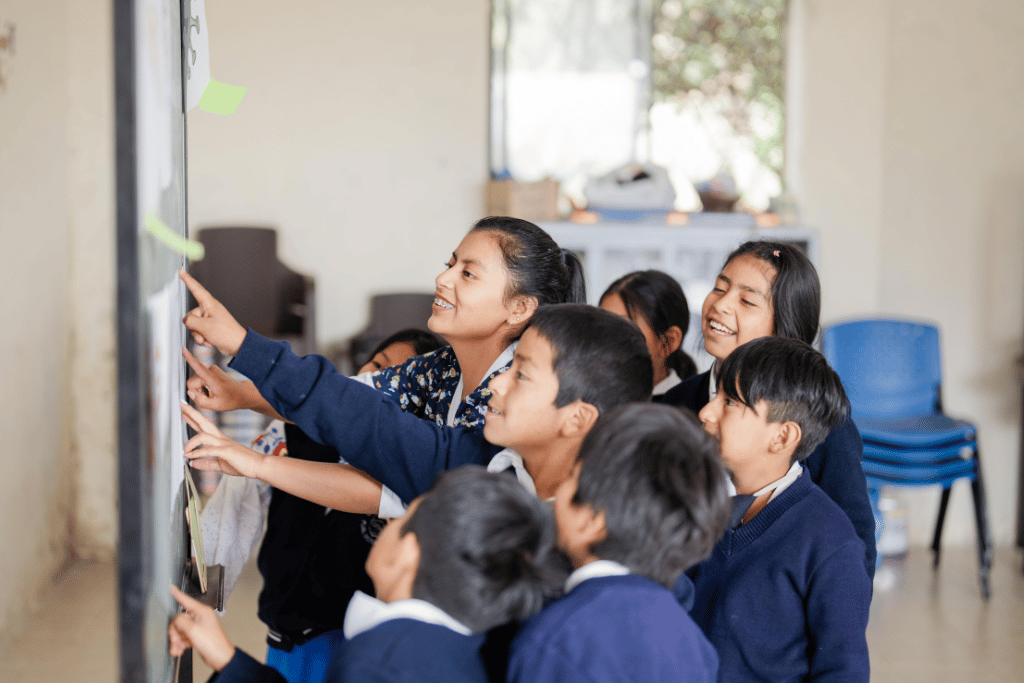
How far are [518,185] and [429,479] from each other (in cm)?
271

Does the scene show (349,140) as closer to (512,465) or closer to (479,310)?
(479,310)

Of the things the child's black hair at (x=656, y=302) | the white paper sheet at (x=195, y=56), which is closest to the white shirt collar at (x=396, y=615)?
the white paper sheet at (x=195, y=56)

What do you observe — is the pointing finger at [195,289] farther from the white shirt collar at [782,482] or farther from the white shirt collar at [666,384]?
the white shirt collar at [666,384]

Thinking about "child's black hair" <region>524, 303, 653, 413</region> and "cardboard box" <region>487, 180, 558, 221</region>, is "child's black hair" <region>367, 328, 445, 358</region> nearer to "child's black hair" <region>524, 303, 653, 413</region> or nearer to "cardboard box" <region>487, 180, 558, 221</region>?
"child's black hair" <region>524, 303, 653, 413</region>

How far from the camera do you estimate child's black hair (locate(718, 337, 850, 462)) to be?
132 cm

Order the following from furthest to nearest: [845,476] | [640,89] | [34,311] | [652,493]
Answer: [640,89] < [34,311] < [845,476] < [652,493]

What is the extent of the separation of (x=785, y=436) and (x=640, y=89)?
3143 millimetres

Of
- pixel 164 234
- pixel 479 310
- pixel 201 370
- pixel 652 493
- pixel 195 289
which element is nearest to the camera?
pixel 164 234

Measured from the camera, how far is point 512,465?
3.93 ft

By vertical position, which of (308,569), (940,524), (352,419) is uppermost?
(352,419)

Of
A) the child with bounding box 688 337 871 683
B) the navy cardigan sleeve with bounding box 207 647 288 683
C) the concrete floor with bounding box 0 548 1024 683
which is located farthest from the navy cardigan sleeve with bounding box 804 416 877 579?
the concrete floor with bounding box 0 548 1024 683

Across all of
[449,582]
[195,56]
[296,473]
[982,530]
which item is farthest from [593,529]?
[982,530]

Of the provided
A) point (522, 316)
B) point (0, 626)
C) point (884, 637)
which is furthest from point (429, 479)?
point (884, 637)

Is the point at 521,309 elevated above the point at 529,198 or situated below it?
below
